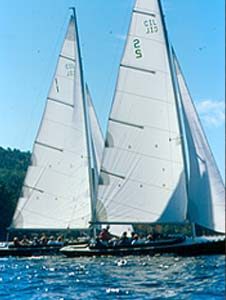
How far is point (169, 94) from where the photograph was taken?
29.5 metres

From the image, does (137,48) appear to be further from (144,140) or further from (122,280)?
(122,280)

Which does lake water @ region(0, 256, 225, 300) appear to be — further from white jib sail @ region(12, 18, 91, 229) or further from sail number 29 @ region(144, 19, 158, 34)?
sail number 29 @ region(144, 19, 158, 34)

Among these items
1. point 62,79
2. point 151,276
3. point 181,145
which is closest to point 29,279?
point 151,276

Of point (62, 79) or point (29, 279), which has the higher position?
point (62, 79)

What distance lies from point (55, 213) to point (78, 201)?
3.96ft

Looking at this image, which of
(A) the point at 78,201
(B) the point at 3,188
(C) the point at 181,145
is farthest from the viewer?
(B) the point at 3,188

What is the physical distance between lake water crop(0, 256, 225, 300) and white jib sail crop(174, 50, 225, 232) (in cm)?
162

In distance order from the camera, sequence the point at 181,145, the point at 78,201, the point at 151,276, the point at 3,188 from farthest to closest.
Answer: the point at 3,188 → the point at 78,201 → the point at 181,145 → the point at 151,276

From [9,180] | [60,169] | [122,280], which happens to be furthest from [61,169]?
[9,180]

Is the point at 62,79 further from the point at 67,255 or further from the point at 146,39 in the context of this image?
the point at 67,255

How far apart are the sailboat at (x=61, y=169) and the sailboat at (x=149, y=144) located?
Answer: 4.87 metres

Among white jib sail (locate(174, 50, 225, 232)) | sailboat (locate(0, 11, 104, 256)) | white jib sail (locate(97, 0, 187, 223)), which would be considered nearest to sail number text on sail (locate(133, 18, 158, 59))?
white jib sail (locate(97, 0, 187, 223))

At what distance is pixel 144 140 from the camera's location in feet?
96.0

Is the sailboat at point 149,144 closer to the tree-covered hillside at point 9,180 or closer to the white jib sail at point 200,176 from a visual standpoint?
the white jib sail at point 200,176
